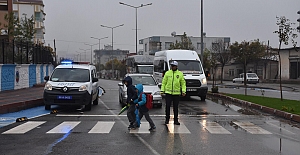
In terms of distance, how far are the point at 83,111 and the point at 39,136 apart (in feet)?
17.9

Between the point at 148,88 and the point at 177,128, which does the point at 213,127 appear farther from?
the point at 148,88

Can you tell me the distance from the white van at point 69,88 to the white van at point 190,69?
617 cm

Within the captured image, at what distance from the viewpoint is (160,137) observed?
9211 mm

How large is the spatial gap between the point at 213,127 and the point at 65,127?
4.22 metres

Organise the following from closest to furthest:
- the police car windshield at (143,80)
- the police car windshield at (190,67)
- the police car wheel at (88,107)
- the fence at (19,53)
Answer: the police car wheel at (88,107) → the police car windshield at (143,80) → the police car windshield at (190,67) → the fence at (19,53)

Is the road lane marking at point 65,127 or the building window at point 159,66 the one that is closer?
the road lane marking at point 65,127

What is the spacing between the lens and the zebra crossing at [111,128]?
1000cm

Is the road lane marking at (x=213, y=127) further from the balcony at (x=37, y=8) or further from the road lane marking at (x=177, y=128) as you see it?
the balcony at (x=37, y=8)

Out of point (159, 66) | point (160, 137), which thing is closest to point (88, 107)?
point (160, 137)

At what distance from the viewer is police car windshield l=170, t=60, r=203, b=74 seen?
67.5 ft

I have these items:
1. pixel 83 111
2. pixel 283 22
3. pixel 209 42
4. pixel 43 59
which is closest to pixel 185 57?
pixel 283 22

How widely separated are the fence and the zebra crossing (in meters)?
11.9

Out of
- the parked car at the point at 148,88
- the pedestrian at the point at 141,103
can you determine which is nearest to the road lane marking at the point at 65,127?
the pedestrian at the point at 141,103

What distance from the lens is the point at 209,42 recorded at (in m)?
83.9
